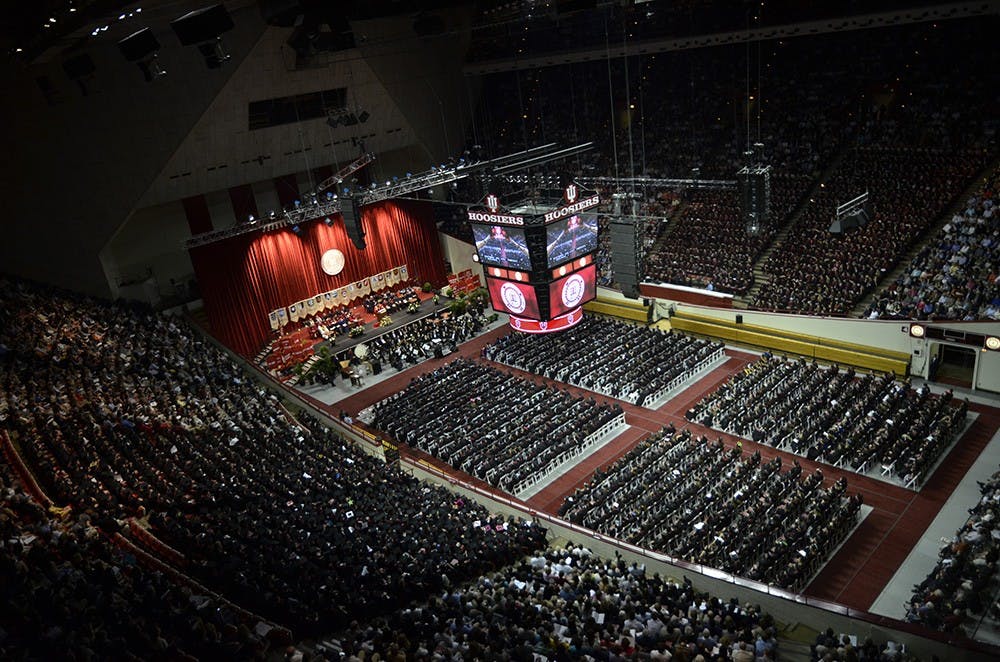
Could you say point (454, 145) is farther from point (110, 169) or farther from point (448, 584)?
point (448, 584)

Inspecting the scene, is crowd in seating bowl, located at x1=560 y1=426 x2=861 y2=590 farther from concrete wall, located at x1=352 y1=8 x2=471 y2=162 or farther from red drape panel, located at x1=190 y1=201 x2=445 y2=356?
concrete wall, located at x1=352 y1=8 x2=471 y2=162

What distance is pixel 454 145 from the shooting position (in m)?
41.2

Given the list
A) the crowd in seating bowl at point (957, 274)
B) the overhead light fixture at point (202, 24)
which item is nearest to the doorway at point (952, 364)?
the crowd in seating bowl at point (957, 274)

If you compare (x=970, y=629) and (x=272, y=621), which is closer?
(x=970, y=629)

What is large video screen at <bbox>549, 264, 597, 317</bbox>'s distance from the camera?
25.2 metres

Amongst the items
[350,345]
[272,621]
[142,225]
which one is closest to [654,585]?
[272,621]

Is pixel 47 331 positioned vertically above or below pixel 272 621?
above

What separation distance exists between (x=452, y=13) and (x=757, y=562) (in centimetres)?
3243

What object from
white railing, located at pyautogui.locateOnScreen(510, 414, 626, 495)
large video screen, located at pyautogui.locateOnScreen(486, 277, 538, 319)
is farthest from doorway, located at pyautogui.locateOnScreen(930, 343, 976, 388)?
large video screen, located at pyautogui.locateOnScreen(486, 277, 538, 319)

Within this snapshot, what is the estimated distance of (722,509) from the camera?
57.8 ft

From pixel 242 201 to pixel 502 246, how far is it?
16.6m

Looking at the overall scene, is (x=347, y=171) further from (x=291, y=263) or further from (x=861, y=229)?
(x=861, y=229)

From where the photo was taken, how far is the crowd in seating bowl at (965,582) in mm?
12594

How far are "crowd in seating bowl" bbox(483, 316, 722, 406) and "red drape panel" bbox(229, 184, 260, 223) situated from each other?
46.3 ft
